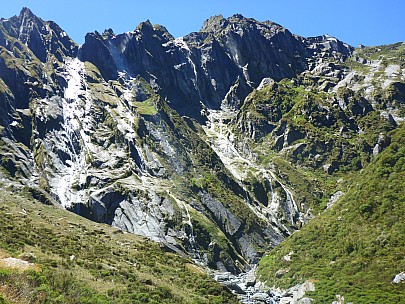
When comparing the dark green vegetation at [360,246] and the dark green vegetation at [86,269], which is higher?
the dark green vegetation at [360,246]

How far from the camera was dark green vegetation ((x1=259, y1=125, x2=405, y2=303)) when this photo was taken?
78.1m

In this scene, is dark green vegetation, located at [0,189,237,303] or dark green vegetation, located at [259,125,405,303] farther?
dark green vegetation, located at [259,125,405,303]

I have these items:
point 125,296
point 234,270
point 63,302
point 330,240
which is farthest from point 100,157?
point 63,302

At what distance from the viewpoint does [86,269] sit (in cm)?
5600

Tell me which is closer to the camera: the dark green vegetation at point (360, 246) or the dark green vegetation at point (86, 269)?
the dark green vegetation at point (86, 269)

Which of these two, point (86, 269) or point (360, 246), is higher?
point (360, 246)

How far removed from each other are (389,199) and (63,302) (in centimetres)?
8799

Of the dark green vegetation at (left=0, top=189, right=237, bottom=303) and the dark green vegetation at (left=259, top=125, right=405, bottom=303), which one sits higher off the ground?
the dark green vegetation at (left=259, top=125, right=405, bottom=303)

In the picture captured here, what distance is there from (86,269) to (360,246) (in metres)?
64.8

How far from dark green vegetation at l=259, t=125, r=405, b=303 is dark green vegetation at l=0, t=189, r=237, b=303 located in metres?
27.1

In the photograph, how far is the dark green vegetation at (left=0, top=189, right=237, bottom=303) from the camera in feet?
105

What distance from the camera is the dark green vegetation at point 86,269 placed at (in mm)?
32094

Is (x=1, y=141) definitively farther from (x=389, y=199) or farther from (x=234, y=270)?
(x=389, y=199)

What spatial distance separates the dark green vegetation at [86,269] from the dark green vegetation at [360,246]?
88.7ft
